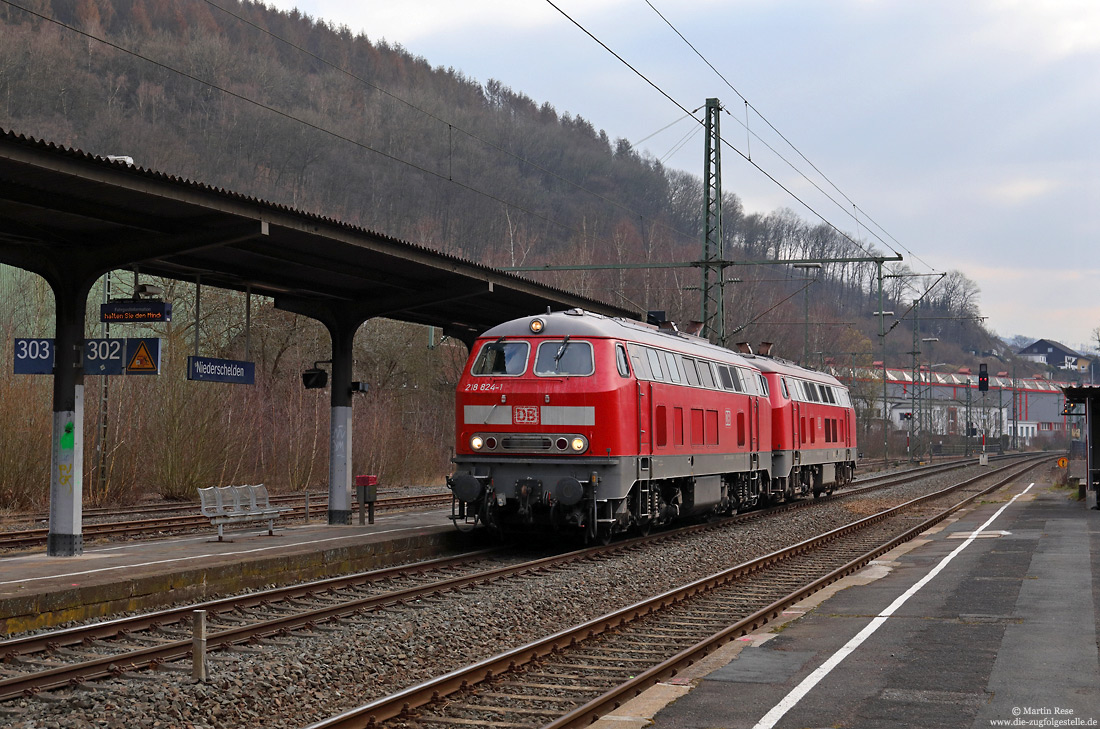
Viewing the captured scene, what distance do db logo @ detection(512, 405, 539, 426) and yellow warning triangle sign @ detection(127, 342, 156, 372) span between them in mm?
5333

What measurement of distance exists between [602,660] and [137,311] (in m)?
8.89

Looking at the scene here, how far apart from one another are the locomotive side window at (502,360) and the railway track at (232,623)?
10.1ft

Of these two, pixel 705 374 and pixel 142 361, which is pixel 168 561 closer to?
pixel 142 361

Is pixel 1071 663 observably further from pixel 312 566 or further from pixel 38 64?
pixel 38 64

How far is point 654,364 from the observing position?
60.9 ft

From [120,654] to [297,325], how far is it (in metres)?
30.2

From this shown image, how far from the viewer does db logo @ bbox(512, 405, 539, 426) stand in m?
16.8

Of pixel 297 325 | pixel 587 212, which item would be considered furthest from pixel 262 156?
pixel 587 212

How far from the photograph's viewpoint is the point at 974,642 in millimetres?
9688

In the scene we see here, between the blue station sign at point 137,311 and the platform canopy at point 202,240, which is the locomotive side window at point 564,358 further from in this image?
the blue station sign at point 137,311

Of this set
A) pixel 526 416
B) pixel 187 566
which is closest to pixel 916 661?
pixel 187 566

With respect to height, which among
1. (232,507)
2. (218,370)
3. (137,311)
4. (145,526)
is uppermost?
(137,311)

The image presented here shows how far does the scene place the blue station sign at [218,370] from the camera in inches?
640

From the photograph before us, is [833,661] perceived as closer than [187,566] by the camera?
Yes
